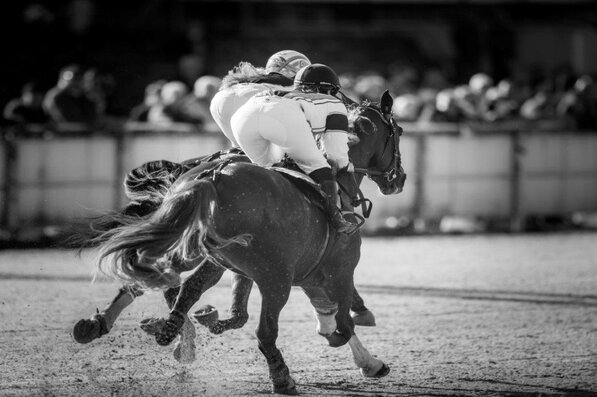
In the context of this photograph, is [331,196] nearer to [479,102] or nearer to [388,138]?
[388,138]

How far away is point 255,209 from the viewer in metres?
6.40

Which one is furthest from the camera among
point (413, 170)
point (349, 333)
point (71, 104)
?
point (413, 170)

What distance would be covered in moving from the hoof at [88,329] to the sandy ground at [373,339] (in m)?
0.23

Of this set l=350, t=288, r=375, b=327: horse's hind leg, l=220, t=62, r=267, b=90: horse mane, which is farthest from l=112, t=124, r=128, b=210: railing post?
l=220, t=62, r=267, b=90: horse mane

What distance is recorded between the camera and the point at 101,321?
23.0 feet

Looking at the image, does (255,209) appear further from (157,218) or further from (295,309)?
(295,309)

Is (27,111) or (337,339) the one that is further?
(27,111)

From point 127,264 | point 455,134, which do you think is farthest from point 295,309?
point 455,134

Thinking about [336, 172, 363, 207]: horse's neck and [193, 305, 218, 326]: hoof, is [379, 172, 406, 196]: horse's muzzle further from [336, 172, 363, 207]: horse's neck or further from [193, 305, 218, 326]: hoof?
[193, 305, 218, 326]: hoof

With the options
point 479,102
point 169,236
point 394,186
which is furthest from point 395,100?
point 169,236

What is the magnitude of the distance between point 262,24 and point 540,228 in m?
8.53

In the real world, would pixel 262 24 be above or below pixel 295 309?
above

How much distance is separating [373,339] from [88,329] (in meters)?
2.37

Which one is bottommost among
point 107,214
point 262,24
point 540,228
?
point 540,228
